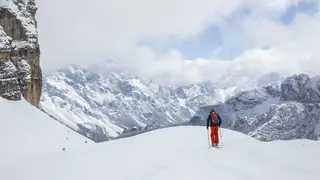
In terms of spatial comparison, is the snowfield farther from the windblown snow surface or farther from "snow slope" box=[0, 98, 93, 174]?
"snow slope" box=[0, 98, 93, 174]

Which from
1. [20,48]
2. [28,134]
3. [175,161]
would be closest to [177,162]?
[175,161]

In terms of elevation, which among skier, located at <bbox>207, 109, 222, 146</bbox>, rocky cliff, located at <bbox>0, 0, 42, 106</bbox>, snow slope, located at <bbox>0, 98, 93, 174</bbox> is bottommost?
snow slope, located at <bbox>0, 98, 93, 174</bbox>

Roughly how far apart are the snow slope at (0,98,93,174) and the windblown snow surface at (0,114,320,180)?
902 centimetres

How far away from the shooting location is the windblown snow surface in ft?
64.1

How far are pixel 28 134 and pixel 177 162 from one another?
25.0 m

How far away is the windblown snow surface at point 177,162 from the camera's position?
19.5m

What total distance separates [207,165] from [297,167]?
4511 millimetres

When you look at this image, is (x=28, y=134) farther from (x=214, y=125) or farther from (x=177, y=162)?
(x=177, y=162)

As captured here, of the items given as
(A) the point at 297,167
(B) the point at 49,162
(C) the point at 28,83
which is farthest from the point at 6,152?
(C) the point at 28,83

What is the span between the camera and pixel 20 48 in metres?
69.9

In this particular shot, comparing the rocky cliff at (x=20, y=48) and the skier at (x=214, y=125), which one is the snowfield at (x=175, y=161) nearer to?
the skier at (x=214, y=125)

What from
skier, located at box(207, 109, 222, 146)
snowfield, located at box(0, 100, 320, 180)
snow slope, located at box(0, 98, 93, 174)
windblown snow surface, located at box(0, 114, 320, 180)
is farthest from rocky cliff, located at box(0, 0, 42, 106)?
skier, located at box(207, 109, 222, 146)

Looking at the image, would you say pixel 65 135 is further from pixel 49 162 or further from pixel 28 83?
pixel 28 83

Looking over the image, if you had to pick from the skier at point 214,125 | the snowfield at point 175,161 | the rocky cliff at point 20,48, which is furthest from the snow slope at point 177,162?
the rocky cliff at point 20,48
